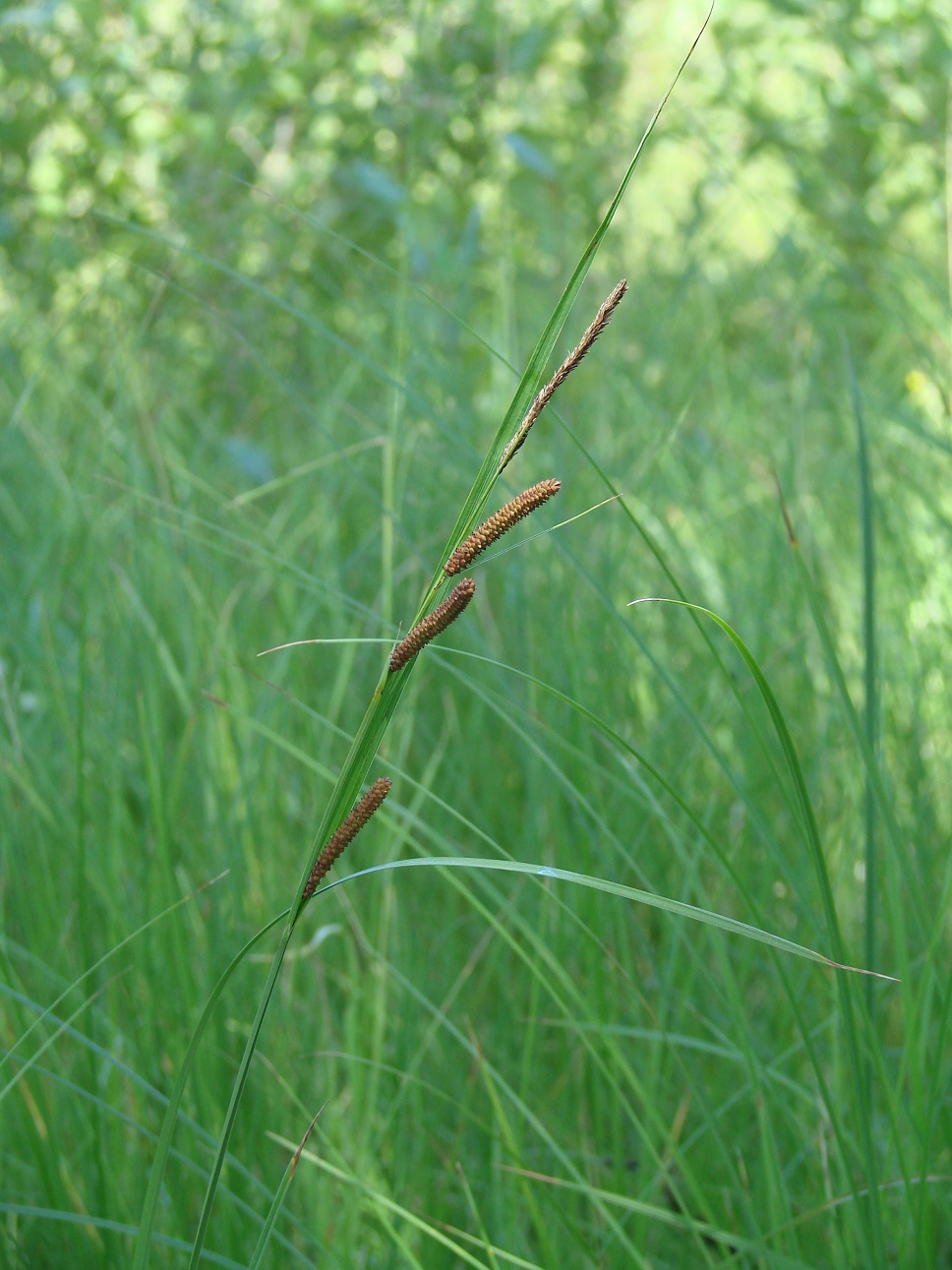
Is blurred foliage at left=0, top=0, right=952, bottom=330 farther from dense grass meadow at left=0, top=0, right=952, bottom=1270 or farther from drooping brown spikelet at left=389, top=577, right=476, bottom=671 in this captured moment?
drooping brown spikelet at left=389, top=577, right=476, bottom=671

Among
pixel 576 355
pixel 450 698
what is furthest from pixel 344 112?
pixel 576 355

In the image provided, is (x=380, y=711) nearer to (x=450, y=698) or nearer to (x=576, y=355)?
(x=576, y=355)

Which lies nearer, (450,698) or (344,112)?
(450,698)

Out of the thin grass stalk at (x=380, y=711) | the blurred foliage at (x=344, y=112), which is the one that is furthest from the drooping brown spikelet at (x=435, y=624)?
the blurred foliage at (x=344, y=112)

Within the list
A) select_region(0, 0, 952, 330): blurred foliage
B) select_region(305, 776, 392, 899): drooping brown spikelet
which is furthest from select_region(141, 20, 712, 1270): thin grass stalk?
select_region(0, 0, 952, 330): blurred foliage

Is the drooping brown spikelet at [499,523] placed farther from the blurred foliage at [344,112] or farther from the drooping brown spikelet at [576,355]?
the blurred foliage at [344,112]

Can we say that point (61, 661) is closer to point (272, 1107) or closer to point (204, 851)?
point (204, 851)

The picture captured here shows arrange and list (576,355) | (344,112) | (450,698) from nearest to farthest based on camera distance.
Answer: (576,355) < (450,698) < (344,112)
